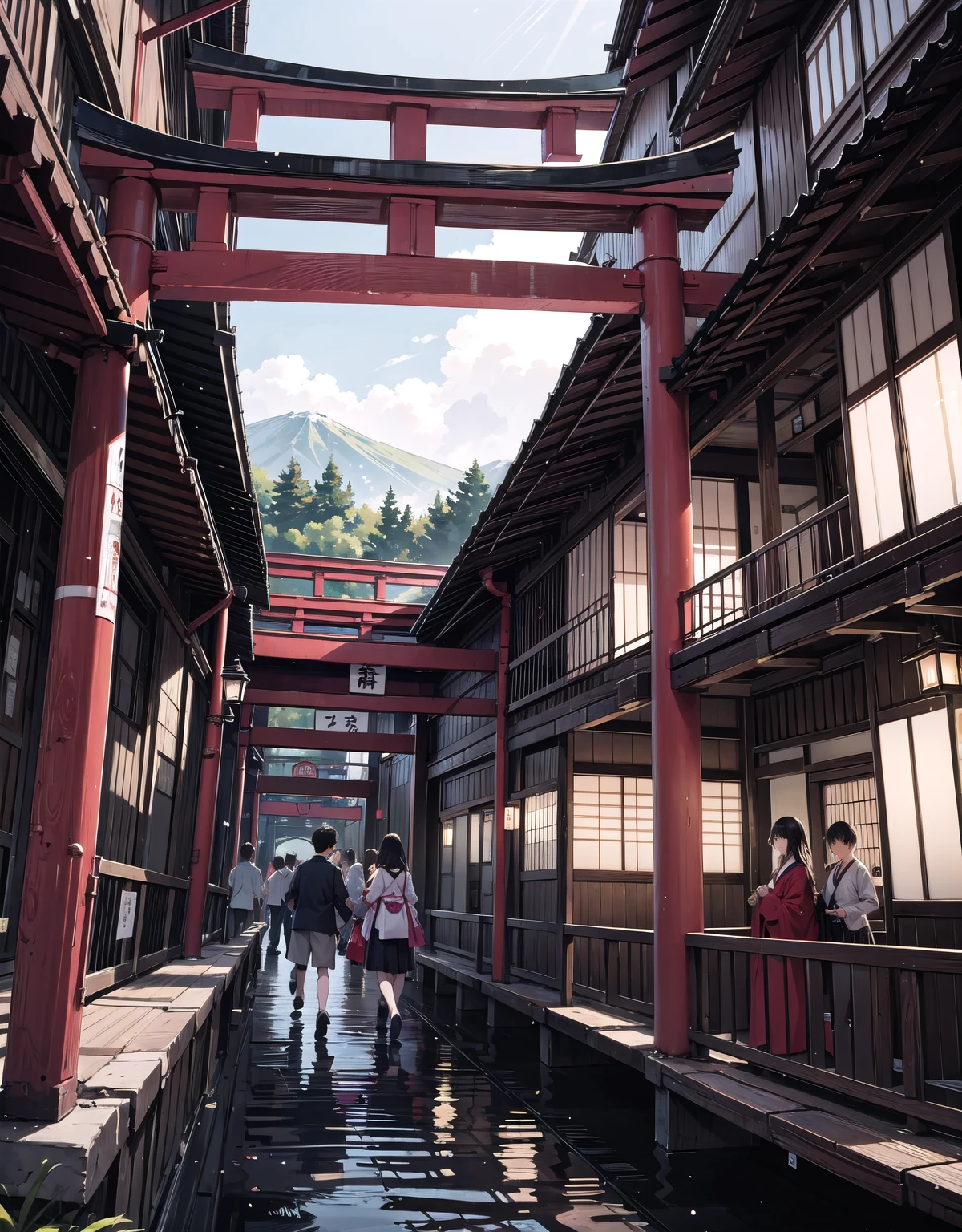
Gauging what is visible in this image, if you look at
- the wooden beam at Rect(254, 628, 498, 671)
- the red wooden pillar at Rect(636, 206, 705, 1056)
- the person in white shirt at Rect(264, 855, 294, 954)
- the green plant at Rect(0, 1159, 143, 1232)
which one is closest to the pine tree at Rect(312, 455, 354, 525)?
the person in white shirt at Rect(264, 855, 294, 954)

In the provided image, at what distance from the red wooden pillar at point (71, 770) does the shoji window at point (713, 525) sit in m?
8.13

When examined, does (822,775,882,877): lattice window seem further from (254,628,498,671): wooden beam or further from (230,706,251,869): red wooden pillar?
(230,706,251,869): red wooden pillar

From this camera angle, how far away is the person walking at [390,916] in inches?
448

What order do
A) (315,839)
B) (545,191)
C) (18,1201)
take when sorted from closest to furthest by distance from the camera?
1. (18,1201)
2. (545,191)
3. (315,839)

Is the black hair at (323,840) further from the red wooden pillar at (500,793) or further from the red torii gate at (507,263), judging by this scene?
the red torii gate at (507,263)

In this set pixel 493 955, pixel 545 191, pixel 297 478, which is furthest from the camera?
pixel 297 478

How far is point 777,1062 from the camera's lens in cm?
640

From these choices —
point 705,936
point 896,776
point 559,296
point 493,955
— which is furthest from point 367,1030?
point 559,296

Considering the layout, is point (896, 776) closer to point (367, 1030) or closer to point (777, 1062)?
point (777, 1062)

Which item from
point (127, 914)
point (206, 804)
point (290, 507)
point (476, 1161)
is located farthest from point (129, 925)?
point (290, 507)

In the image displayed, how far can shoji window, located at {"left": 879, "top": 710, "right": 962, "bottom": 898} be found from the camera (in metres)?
7.91

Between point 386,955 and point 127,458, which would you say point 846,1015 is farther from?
point 386,955

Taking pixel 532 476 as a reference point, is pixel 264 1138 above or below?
below

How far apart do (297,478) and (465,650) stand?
64.8m
